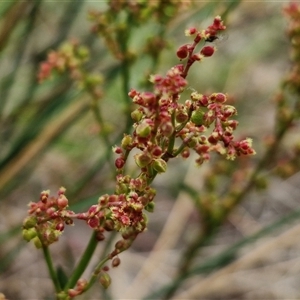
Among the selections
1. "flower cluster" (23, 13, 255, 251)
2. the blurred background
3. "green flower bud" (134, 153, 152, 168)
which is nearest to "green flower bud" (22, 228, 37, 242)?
"flower cluster" (23, 13, 255, 251)

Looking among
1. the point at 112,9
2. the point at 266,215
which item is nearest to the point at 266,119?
the point at 266,215

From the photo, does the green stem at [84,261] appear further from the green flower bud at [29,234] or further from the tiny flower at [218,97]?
the tiny flower at [218,97]

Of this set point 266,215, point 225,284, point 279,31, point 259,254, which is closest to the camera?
point 259,254

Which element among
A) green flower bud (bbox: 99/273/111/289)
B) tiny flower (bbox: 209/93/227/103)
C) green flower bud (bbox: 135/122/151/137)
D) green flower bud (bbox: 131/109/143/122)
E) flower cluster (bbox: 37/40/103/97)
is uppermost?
flower cluster (bbox: 37/40/103/97)

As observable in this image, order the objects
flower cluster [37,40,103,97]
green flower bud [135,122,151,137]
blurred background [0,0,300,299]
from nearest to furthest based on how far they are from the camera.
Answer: green flower bud [135,122,151,137]
flower cluster [37,40,103,97]
blurred background [0,0,300,299]

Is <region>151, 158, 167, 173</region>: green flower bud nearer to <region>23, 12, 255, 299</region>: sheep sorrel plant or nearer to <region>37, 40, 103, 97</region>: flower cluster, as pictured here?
<region>23, 12, 255, 299</region>: sheep sorrel plant

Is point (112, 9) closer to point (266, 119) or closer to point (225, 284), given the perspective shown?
point (225, 284)

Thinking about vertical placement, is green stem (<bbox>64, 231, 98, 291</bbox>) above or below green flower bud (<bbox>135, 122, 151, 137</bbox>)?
below

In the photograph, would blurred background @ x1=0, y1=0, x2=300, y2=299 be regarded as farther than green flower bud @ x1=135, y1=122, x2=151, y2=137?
Yes
